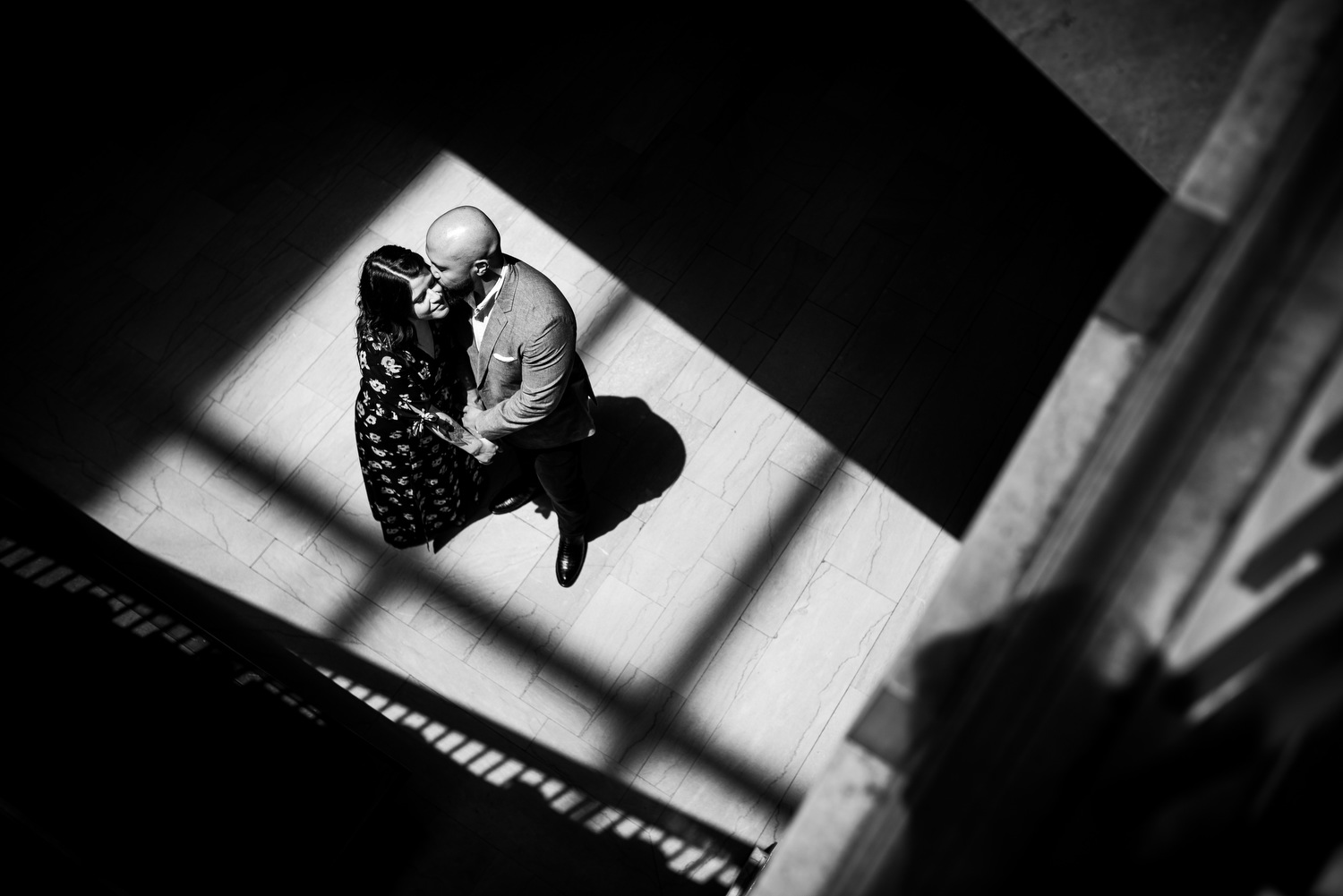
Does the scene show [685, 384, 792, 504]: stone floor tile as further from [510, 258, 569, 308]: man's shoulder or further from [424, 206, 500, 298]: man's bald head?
[424, 206, 500, 298]: man's bald head

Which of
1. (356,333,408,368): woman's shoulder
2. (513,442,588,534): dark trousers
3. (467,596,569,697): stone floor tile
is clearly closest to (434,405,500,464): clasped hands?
(513,442,588,534): dark trousers

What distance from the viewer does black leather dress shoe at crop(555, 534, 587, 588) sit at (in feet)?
14.5

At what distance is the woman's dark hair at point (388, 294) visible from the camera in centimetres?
317

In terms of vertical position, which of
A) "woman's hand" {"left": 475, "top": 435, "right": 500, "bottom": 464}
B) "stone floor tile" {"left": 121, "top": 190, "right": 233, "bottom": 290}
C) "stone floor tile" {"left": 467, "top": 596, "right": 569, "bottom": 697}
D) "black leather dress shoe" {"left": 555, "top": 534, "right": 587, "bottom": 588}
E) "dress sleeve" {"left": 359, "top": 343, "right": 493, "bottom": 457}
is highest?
"dress sleeve" {"left": 359, "top": 343, "right": 493, "bottom": 457}

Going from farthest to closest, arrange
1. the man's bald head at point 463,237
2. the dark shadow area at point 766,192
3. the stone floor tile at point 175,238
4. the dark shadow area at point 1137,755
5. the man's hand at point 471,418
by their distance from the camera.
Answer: the stone floor tile at point 175,238 < the dark shadow area at point 766,192 < the man's hand at point 471,418 < the man's bald head at point 463,237 < the dark shadow area at point 1137,755

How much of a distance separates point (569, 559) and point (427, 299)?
167 centimetres

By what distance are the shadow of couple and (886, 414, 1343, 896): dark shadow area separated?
300cm

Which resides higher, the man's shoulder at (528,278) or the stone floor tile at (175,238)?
the man's shoulder at (528,278)

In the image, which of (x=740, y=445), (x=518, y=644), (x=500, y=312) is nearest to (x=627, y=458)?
(x=740, y=445)

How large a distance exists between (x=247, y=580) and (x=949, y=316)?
415 centimetres

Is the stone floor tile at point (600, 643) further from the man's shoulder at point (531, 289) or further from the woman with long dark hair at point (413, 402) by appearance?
the man's shoulder at point (531, 289)

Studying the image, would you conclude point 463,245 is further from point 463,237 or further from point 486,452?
point 486,452

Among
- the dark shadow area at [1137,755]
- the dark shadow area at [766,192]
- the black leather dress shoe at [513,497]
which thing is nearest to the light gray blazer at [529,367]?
the black leather dress shoe at [513,497]

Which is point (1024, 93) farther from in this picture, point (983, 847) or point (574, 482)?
point (983, 847)
